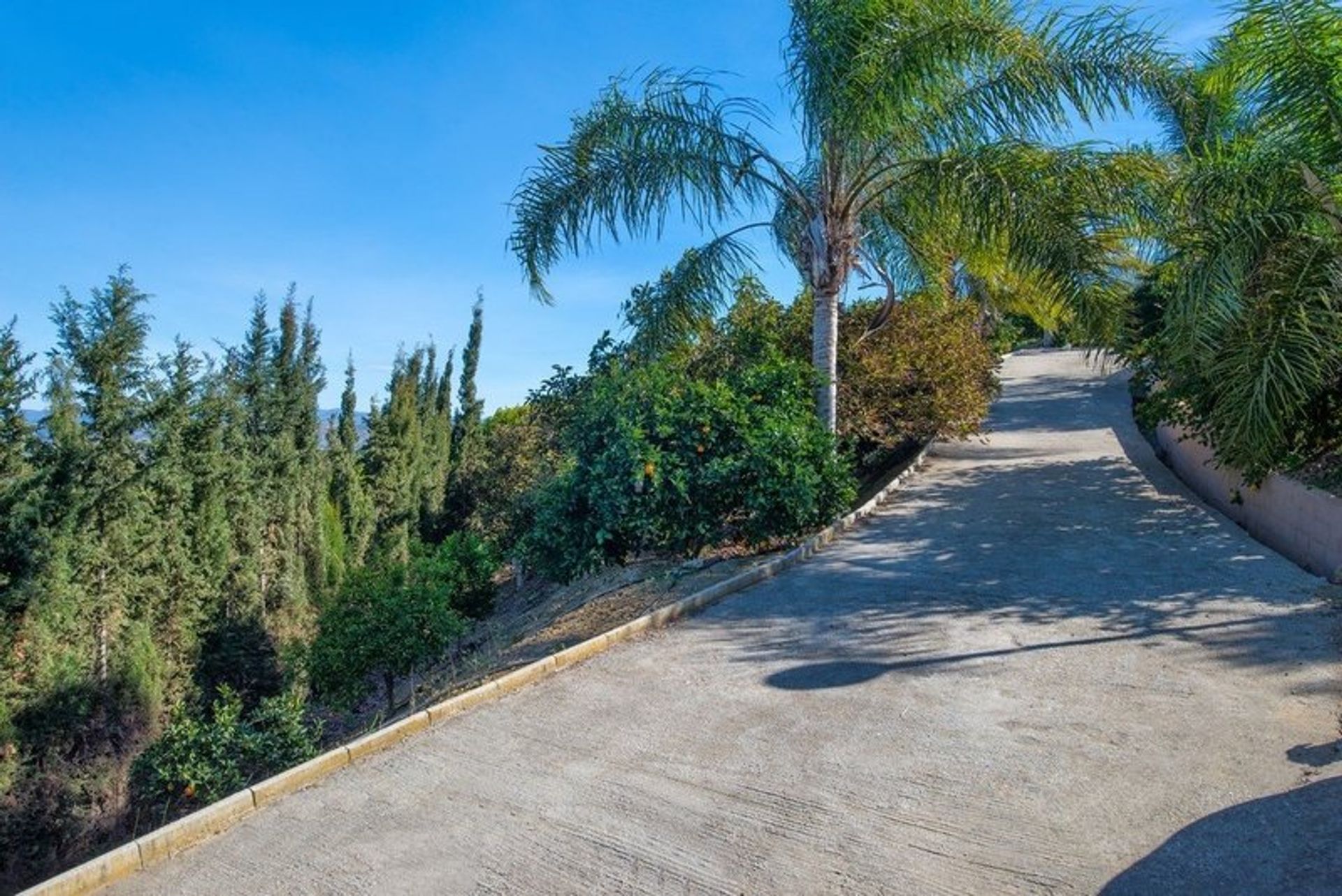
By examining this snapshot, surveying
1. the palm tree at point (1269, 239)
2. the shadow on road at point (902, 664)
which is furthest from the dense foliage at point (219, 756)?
the palm tree at point (1269, 239)

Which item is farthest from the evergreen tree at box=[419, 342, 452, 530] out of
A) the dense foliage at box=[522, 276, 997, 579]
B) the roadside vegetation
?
the dense foliage at box=[522, 276, 997, 579]

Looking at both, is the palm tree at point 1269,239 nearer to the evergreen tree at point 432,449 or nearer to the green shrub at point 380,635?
the green shrub at point 380,635

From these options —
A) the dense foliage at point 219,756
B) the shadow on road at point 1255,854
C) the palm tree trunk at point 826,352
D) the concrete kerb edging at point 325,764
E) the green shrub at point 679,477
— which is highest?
the palm tree trunk at point 826,352

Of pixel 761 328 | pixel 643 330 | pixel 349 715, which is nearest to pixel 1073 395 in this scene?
pixel 761 328

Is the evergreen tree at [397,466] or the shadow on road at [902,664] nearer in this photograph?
the shadow on road at [902,664]

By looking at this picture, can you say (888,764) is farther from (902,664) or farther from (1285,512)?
(1285,512)

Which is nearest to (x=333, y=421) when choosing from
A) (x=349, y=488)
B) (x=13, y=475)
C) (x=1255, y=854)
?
(x=349, y=488)

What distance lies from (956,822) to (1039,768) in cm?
66

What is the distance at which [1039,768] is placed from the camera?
11.9ft

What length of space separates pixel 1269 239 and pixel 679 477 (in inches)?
213

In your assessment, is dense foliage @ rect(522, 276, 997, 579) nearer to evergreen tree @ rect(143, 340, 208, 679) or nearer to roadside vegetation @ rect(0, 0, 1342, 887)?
roadside vegetation @ rect(0, 0, 1342, 887)

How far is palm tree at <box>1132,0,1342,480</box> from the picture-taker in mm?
6547

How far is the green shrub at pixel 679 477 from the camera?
820cm

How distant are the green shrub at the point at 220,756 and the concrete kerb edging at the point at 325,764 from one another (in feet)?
6.36
